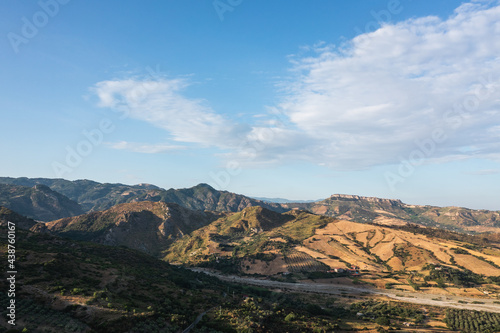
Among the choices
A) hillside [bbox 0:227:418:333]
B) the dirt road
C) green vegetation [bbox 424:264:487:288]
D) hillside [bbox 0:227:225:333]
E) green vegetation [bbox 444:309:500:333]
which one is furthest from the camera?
green vegetation [bbox 424:264:487:288]

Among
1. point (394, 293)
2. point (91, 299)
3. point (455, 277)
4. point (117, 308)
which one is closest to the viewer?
point (117, 308)

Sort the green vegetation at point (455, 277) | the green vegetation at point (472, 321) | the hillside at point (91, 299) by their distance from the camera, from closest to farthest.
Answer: the hillside at point (91, 299) < the green vegetation at point (472, 321) < the green vegetation at point (455, 277)

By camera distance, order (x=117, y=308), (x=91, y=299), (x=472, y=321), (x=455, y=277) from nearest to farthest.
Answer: (x=117, y=308) → (x=91, y=299) → (x=472, y=321) → (x=455, y=277)

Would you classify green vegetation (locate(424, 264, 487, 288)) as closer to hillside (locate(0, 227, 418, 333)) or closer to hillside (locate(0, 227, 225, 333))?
hillside (locate(0, 227, 418, 333))

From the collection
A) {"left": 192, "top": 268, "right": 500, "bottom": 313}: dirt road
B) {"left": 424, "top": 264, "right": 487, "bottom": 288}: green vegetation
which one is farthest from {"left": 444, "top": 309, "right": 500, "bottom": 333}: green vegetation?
{"left": 424, "top": 264, "right": 487, "bottom": 288}: green vegetation

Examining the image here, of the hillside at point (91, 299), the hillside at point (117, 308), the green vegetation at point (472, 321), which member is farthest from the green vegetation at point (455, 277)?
the hillside at point (91, 299)

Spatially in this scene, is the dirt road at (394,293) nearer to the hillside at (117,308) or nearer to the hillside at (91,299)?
the hillside at (117,308)

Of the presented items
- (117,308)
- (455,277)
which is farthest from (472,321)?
(117,308)

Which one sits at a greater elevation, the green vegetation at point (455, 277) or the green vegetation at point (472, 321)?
the green vegetation at point (472, 321)

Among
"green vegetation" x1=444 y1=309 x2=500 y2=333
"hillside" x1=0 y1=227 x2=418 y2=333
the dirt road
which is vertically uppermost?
"hillside" x1=0 y1=227 x2=418 y2=333

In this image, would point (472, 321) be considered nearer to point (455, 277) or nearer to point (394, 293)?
point (394, 293)

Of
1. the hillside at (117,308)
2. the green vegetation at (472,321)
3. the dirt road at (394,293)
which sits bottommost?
the dirt road at (394,293)

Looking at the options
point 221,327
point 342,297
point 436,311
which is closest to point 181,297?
point 221,327

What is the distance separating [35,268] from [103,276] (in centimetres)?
1754
